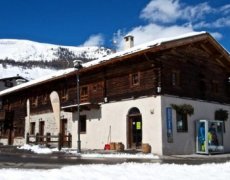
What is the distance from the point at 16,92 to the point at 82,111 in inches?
526

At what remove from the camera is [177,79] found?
23594mm

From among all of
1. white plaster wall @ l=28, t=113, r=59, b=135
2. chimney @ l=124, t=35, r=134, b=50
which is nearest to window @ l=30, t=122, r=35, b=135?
white plaster wall @ l=28, t=113, r=59, b=135

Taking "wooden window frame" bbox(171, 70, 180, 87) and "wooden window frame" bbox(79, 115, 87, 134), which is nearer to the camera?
"wooden window frame" bbox(171, 70, 180, 87)

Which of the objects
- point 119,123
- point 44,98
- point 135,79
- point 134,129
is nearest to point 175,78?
point 135,79

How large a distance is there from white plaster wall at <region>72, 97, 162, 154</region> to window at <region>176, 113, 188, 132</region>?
1.88m

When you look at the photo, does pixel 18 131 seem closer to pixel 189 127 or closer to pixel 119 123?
pixel 119 123

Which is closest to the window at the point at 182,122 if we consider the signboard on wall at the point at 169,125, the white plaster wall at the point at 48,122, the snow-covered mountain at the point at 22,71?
the signboard on wall at the point at 169,125

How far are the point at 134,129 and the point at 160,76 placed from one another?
12.5 ft

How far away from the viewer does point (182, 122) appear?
76.3ft

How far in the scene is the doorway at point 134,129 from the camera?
23.0 metres

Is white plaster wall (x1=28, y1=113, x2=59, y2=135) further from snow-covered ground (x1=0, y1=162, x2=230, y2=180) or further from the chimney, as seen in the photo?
snow-covered ground (x1=0, y1=162, x2=230, y2=180)

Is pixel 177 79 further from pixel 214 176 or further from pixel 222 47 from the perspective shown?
pixel 214 176

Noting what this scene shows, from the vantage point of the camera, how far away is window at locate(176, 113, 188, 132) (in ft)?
75.0

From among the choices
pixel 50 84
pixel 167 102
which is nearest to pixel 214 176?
pixel 167 102
